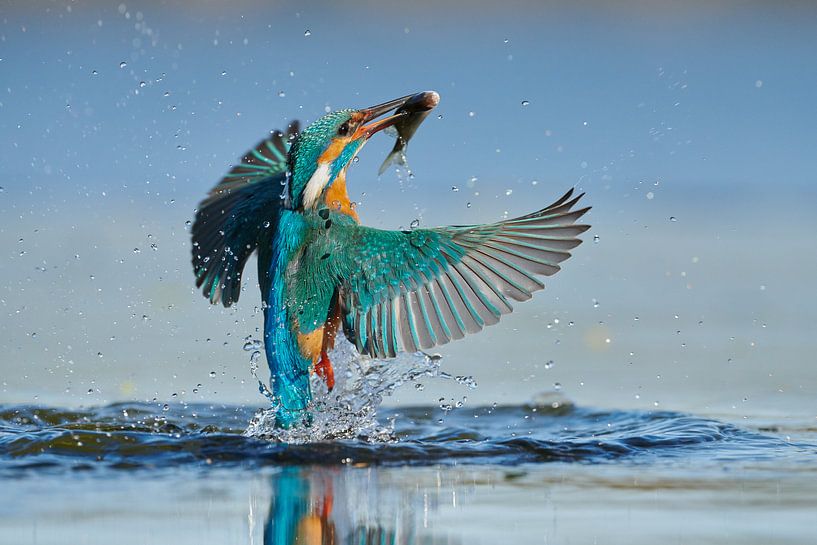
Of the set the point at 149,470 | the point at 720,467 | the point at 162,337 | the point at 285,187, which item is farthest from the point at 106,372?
the point at 720,467

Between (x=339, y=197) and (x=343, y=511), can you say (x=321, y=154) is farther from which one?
(x=343, y=511)

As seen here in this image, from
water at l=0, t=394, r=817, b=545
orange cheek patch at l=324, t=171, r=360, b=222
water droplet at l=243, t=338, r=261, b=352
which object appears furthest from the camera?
water droplet at l=243, t=338, r=261, b=352

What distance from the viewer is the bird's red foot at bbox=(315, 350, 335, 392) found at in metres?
6.43

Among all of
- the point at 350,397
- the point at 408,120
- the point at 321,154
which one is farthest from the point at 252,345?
the point at 408,120

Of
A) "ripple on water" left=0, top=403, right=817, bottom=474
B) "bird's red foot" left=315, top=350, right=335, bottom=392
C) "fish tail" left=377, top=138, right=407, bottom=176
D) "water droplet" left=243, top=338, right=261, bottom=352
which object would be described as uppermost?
"fish tail" left=377, top=138, right=407, bottom=176

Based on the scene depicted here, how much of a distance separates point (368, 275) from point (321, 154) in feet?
2.17

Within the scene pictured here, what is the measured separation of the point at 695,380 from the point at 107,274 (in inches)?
175

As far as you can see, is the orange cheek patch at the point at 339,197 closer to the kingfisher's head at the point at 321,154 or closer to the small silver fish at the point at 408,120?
the kingfisher's head at the point at 321,154

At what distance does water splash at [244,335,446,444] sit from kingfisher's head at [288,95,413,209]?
2.30ft

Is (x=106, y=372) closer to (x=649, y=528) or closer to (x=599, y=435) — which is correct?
(x=599, y=435)

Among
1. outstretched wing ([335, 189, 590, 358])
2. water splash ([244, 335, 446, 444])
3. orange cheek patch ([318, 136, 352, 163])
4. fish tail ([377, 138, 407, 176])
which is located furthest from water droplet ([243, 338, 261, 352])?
fish tail ([377, 138, 407, 176])

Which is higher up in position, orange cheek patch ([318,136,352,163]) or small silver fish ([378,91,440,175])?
small silver fish ([378,91,440,175])

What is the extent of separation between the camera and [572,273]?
10.0 m

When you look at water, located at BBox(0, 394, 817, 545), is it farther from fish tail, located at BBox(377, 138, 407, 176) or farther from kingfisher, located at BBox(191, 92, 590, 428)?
fish tail, located at BBox(377, 138, 407, 176)
